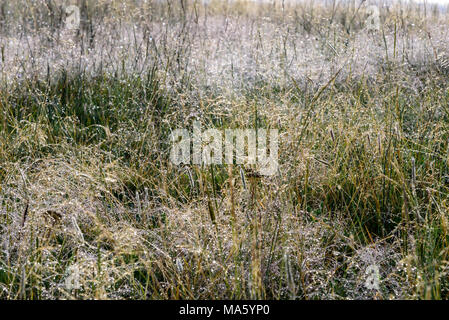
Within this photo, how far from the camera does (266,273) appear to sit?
5.00ft

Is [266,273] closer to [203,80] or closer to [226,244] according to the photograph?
[226,244]

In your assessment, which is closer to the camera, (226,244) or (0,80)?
(226,244)

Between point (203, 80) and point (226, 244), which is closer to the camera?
point (226, 244)

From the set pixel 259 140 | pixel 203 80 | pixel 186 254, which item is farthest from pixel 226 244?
pixel 203 80

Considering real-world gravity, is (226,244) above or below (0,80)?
below

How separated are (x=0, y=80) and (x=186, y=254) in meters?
2.12

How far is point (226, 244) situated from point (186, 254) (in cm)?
15

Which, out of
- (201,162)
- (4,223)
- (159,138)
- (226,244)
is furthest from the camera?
(159,138)
